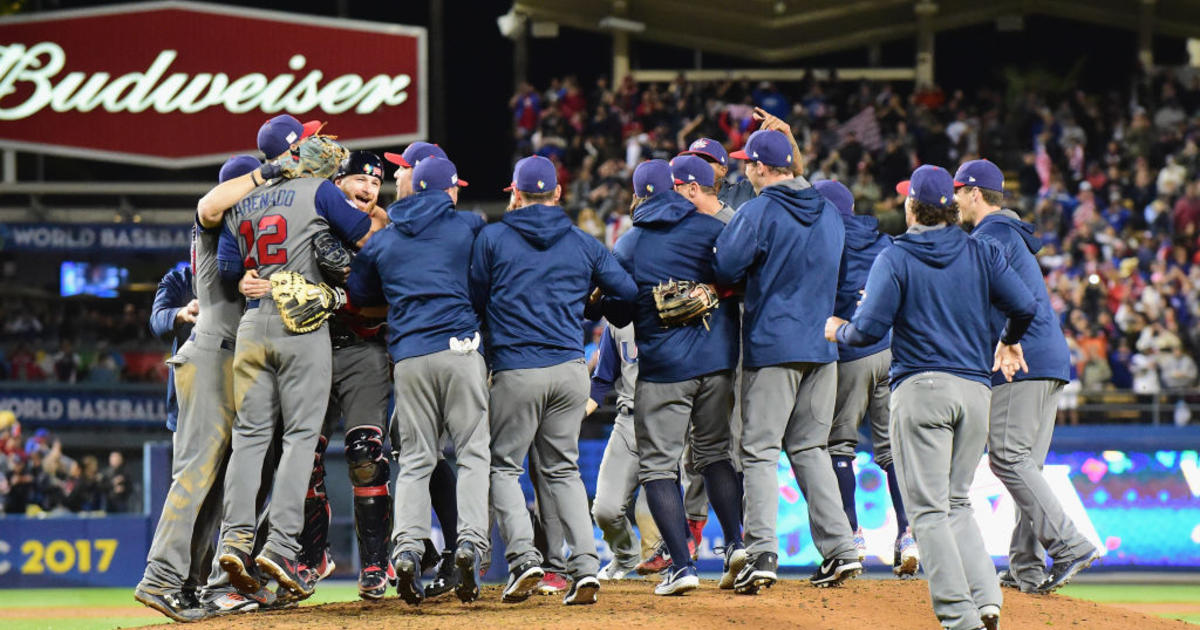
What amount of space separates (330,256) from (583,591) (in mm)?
2189

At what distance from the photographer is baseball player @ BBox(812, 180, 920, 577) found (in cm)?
882

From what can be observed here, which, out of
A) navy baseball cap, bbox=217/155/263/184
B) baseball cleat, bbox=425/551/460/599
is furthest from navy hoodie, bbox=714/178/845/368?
navy baseball cap, bbox=217/155/263/184

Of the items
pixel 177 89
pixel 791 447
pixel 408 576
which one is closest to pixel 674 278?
pixel 791 447

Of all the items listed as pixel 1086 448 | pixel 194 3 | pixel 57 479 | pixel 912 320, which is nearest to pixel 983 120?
pixel 1086 448

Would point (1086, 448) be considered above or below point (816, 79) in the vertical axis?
below

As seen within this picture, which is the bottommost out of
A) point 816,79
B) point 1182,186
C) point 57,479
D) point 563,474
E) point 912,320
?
point 57,479

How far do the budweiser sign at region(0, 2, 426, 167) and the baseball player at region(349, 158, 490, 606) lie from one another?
14932 mm

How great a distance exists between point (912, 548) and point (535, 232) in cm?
320

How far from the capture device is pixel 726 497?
799cm

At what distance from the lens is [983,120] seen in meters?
21.8

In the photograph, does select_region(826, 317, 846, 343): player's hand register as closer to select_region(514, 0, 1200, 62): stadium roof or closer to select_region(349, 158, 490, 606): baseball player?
select_region(349, 158, 490, 606): baseball player

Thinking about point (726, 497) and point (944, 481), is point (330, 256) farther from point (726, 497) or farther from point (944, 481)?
point (944, 481)

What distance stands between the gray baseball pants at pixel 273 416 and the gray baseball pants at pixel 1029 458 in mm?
3894

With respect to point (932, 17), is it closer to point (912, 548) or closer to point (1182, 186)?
point (1182, 186)
